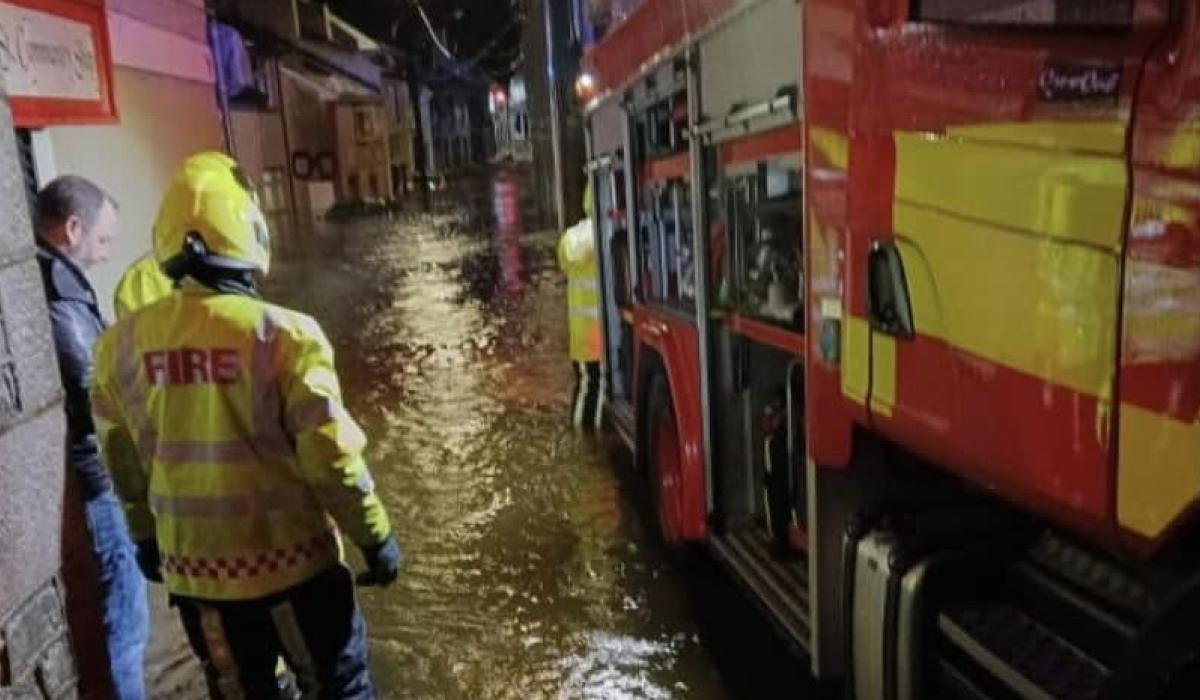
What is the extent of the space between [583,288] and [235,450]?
4.48 metres

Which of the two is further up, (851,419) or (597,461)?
(851,419)

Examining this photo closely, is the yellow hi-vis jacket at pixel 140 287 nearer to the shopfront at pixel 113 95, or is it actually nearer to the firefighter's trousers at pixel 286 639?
the shopfront at pixel 113 95

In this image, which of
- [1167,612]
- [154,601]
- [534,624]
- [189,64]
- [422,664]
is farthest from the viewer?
[189,64]

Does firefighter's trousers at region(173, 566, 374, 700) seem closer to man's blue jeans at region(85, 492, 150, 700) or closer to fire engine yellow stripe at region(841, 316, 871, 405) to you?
man's blue jeans at region(85, 492, 150, 700)

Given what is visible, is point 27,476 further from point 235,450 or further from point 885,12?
point 885,12

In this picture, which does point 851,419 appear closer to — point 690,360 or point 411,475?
point 690,360

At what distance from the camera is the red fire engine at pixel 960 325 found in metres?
1.88

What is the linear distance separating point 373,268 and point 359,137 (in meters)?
14.6

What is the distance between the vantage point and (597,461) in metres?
6.96

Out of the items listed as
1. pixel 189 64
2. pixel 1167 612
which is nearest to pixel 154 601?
pixel 1167 612

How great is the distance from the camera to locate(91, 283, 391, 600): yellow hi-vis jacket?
2826mm

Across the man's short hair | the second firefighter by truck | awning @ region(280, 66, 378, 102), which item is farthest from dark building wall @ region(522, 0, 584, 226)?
the second firefighter by truck

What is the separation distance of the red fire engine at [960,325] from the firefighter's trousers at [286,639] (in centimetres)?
137

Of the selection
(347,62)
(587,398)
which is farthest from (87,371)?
(347,62)
